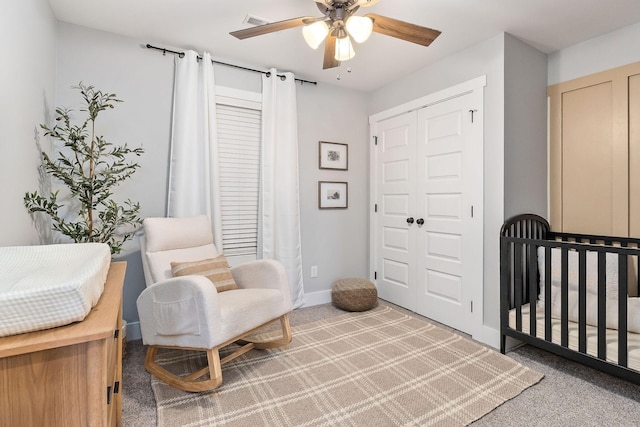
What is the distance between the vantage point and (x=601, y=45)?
2459mm

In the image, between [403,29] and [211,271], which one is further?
[211,271]

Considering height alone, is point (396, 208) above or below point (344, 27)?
below

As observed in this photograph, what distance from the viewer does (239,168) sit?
3.02m

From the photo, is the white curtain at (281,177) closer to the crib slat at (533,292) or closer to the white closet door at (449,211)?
the white closet door at (449,211)

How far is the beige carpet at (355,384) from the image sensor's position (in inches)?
63.8

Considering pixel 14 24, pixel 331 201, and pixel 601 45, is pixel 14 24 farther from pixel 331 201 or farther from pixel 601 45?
pixel 601 45

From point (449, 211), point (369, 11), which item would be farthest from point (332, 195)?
point (369, 11)

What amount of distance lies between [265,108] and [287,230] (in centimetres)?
116

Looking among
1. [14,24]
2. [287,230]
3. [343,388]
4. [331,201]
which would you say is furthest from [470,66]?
[14,24]

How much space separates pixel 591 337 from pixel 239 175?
2803 millimetres

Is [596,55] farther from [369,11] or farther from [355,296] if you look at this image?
[355,296]

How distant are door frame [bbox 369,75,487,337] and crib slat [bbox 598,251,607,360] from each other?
0.80 meters

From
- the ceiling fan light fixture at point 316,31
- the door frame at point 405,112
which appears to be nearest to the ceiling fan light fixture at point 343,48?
the ceiling fan light fixture at point 316,31

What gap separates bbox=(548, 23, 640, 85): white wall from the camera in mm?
2320
